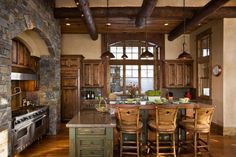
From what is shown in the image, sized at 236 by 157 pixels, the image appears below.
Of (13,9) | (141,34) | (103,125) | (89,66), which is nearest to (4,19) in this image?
(13,9)

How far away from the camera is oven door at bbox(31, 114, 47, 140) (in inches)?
206

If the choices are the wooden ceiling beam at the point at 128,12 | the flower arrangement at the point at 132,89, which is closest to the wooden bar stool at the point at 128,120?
the wooden ceiling beam at the point at 128,12

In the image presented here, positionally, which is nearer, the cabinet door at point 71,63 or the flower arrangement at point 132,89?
the flower arrangement at point 132,89

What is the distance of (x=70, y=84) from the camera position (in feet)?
26.1

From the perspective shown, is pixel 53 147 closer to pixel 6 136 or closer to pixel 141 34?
pixel 6 136

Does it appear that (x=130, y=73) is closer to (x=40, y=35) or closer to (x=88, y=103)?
(x=88, y=103)

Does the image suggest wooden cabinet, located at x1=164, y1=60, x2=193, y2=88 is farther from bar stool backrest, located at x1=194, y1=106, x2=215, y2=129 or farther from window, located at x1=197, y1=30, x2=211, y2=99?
bar stool backrest, located at x1=194, y1=106, x2=215, y2=129

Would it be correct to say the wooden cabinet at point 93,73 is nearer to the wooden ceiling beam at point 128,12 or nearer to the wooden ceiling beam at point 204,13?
the wooden ceiling beam at point 128,12

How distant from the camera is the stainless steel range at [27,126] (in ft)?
13.8

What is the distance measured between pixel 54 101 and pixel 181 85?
483 centimetres

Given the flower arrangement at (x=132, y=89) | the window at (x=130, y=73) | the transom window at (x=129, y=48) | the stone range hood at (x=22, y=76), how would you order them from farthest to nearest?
the transom window at (x=129, y=48), the window at (x=130, y=73), the flower arrangement at (x=132, y=89), the stone range hood at (x=22, y=76)

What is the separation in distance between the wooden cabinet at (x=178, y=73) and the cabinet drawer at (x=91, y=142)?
18.0 feet

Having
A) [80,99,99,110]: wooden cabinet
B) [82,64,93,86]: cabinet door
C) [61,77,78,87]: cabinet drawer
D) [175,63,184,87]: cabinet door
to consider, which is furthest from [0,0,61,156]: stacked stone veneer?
[175,63,184,87]: cabinet door

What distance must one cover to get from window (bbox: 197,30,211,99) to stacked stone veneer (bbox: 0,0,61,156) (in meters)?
4.75
